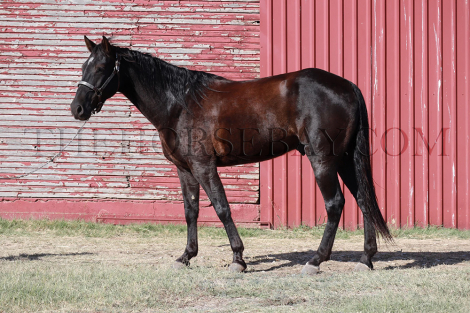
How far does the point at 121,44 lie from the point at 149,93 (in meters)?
3.21

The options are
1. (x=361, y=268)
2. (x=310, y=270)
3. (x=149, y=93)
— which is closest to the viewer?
(x=310, y=270)

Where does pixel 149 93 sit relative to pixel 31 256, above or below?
above

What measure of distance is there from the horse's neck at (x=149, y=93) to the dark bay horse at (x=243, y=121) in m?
0.01

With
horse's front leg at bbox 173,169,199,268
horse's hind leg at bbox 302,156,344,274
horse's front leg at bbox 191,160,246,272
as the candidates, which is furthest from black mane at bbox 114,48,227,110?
horse's hind leg at bbox 302,156,344,274

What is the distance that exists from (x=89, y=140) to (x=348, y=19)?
453 cm

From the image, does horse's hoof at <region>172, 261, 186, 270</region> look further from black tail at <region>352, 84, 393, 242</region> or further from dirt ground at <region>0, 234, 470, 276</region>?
black tail at <region>352, 84, 393, 242</region>

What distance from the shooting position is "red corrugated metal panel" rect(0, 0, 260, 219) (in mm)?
7980

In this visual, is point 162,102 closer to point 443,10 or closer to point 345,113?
point 345,113

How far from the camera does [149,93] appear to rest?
17.0 feet

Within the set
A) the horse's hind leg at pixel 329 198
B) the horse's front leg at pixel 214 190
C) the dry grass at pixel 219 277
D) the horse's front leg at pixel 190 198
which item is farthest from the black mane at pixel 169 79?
the dry grass at pixel 219 277

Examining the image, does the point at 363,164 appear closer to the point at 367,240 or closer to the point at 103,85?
the point at 367,240

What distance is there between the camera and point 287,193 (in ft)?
25.6

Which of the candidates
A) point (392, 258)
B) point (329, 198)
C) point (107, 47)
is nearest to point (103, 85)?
point (107, 47)

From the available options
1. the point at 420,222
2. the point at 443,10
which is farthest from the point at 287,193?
the point at 443,10
